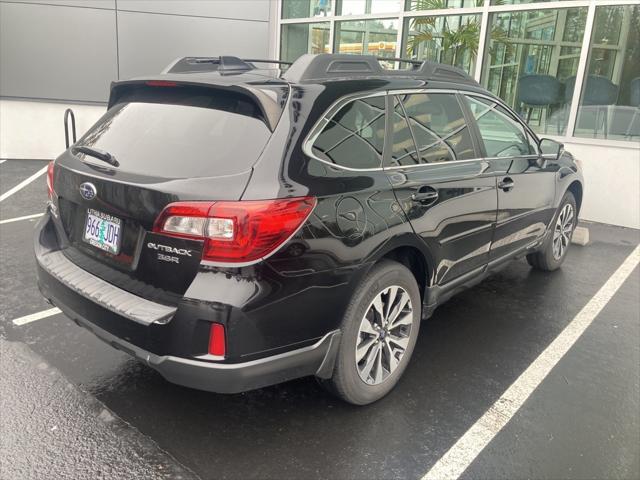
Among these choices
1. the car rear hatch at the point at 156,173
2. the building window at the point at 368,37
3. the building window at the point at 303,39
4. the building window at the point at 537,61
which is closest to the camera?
the car rear hatch at the point at 156,173

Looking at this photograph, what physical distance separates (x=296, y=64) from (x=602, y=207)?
605 centimetres

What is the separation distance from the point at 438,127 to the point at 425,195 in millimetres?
630

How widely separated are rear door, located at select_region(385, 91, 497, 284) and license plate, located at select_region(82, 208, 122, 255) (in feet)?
4.63

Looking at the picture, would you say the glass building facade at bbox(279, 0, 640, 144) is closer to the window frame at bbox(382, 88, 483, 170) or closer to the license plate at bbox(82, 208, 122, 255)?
the window frame at bbox(382, 88, 483, 170)

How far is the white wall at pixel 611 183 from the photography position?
718 cm

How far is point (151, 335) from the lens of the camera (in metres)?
2.41

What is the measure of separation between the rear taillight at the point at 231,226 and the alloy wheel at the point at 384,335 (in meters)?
0.79

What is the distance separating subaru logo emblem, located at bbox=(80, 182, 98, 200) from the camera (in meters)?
2.67

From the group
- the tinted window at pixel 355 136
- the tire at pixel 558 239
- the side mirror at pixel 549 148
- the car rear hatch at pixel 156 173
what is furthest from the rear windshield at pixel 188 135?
the tire at pixel 558 239

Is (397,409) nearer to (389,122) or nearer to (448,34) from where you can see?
(389,122)

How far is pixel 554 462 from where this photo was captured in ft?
8.78

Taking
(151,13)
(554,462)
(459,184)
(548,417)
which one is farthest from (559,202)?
(151,13)

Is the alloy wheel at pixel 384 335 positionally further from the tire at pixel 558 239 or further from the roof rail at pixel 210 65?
the tire at pixel 558 239

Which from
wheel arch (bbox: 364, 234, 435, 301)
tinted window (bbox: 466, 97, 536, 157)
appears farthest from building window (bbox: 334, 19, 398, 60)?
wheel arch (bbox: 364, 234, 435, 301)
